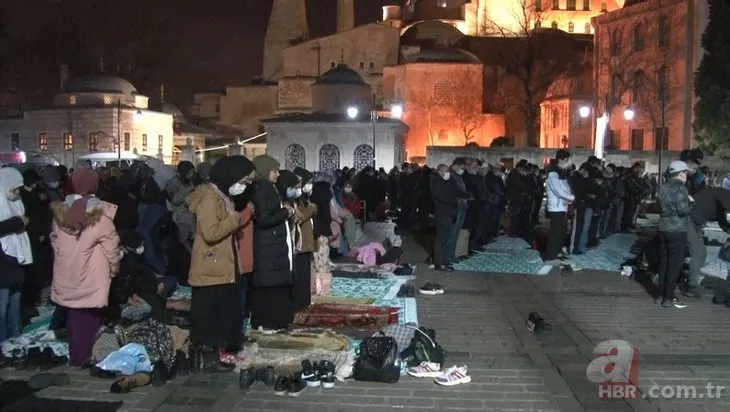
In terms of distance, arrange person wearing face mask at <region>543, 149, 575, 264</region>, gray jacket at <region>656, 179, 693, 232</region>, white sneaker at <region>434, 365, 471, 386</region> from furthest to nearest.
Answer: person wearing face mask at <region>543, 149, 575, 264</region>, gray jacket at <region>656, 179, 693, 232</region>, white sneaker at <region>434, 365, 471, 386</region>

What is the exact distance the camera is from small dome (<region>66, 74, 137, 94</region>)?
5644 cm

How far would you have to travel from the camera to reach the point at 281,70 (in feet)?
225

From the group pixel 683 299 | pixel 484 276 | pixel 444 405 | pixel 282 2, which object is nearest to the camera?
pixel 444 405

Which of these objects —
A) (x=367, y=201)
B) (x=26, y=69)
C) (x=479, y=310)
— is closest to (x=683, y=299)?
(x=479, y=310)

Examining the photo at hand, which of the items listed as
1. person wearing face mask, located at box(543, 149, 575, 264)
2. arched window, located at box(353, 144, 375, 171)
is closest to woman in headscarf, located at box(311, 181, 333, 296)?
person wearing face mask, located at box(543, 149, 575, 264)

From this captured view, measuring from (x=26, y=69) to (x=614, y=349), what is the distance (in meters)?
67.2

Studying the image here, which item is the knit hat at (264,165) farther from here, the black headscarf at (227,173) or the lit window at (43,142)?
the lit window at (43,142)

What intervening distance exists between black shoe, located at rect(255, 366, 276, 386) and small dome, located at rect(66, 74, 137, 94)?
53889 millimetres

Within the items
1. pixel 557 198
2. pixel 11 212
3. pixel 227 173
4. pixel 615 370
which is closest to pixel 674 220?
pixel 615 370

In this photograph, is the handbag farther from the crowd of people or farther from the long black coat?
the long black coat

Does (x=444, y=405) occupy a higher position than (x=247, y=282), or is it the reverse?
(x=247, y=282)

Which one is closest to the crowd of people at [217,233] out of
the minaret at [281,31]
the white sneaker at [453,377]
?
the white sneaker at [453,377]

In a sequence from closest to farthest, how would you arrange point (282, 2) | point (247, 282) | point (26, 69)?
point (247, 282) → point (26, 69) → point (282, 2)

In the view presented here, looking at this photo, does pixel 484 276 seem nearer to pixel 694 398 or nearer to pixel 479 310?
pixel 479 310
